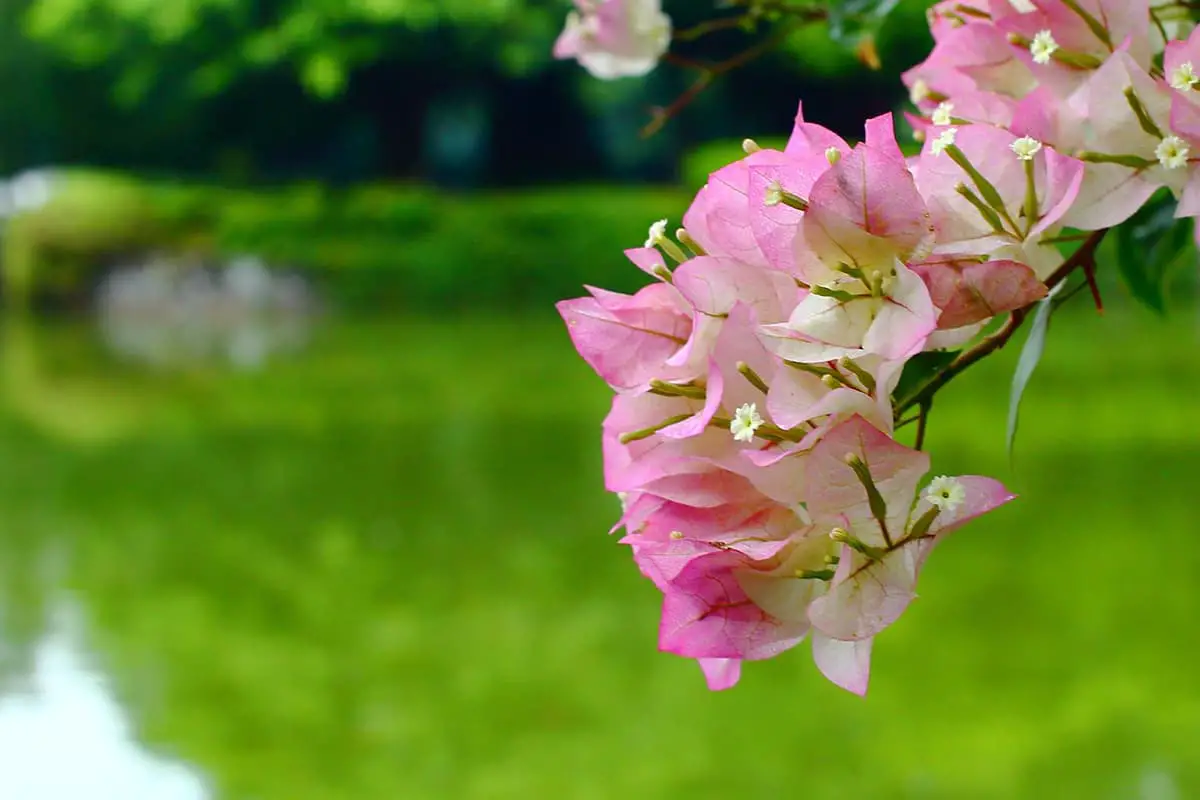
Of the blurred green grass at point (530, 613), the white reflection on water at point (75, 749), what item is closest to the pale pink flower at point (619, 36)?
the blurred green grass at point (530, 613)

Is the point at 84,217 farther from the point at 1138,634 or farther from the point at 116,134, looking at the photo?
the point at 1138,634

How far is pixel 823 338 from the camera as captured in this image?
240mm

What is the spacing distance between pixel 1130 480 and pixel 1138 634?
92 cm

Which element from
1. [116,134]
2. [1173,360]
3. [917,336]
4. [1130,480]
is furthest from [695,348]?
[116,134]

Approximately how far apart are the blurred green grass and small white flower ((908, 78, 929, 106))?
1013mm

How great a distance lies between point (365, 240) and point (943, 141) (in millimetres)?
7165

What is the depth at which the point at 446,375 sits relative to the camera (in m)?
4.42

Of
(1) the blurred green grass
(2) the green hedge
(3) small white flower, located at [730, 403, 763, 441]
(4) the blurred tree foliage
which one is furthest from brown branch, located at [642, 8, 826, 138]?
(4) the blurred tree foliage

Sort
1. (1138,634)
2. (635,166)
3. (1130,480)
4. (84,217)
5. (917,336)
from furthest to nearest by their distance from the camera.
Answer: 1. (635,166)
2. (84,217)
3. (1130,480)
4. (1138,634)
5. (917,336)

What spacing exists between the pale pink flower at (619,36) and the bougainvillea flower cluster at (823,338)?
0.82 ft

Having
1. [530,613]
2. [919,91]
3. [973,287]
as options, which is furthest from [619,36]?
[530,613]

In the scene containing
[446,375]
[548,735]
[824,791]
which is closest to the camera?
[824,791]

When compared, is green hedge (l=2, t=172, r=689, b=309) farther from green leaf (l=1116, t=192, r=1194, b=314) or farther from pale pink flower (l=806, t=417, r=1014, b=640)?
pale pink flower (l=806, t=417, r=1014, b=640)

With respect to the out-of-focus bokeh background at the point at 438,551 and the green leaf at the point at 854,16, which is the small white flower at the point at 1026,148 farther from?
the out-of-focus bokeh background at the point at 438,551
